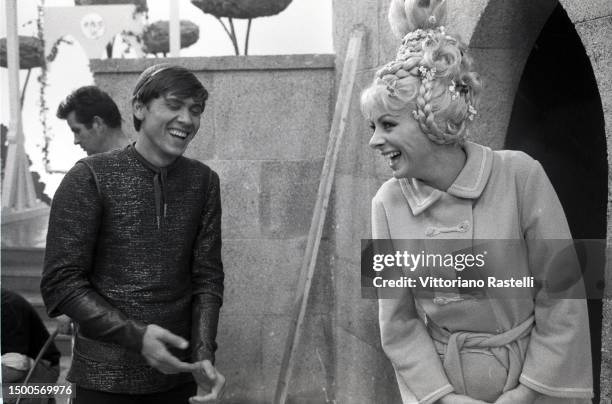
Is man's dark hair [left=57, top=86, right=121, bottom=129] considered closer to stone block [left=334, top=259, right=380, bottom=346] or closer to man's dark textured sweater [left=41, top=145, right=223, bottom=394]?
man's dark textured sweater [left=41, top=145, right=223, bottom=394]

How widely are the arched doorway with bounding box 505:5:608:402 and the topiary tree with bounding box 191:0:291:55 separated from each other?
2.77 meters

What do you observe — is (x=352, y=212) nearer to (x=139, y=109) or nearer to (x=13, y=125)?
(x=139, y=109)

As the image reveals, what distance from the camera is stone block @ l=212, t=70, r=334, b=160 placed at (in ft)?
15.1

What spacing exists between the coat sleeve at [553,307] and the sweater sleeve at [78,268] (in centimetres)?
100

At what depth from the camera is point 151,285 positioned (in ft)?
7.20

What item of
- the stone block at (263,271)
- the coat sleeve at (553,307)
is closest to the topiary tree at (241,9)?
the stone block at (263,271)

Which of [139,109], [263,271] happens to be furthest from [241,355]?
[139,109]

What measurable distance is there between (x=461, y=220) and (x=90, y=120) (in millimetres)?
2090

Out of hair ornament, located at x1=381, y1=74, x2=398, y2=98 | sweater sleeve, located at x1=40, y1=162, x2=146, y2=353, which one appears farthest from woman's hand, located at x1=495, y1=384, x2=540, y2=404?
sweater sleeve, located at x1=40, y1=162, x2=146, y2=353

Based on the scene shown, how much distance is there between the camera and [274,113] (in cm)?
461

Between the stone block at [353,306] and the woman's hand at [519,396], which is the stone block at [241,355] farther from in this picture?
the woman's hand at [519,396]

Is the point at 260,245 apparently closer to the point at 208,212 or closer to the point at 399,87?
the point at 208,212

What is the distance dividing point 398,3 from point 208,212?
88 cm

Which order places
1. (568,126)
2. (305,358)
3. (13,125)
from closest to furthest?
(568,126) → (305,358) → (13,125)
